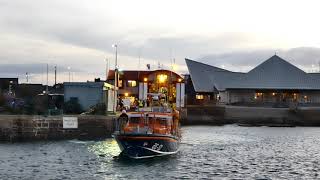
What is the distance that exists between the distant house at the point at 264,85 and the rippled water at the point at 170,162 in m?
63.9

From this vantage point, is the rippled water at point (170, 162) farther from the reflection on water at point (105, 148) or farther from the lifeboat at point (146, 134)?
the lifeboat at point (146, 134)

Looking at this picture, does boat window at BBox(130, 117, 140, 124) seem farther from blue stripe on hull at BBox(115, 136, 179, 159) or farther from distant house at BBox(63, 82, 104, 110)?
distant house at BBox(63, 82, 104, 110)

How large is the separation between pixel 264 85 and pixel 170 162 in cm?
8539

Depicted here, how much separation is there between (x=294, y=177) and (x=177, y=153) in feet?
44.1

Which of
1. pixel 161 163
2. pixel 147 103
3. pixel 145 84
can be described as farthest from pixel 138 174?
pixel 145 84

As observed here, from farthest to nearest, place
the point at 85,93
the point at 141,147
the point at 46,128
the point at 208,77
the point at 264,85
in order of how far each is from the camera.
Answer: the point at 208,77
the point at 264,85
the point at 85,93
the point at 46,128
the point at 141,147

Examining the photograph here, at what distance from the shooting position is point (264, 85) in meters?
126

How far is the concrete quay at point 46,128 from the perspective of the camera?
60750mm

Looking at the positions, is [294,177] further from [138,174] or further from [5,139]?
[5,139]

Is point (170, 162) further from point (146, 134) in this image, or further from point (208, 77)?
point (208, 77)

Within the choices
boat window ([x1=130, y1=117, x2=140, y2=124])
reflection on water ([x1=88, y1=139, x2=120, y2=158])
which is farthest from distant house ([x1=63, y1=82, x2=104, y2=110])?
boat window ([x1=130, y1=117, x2=140, y2=124])

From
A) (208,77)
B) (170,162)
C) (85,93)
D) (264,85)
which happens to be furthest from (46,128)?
(208,77)

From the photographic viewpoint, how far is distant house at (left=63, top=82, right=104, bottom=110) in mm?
73625

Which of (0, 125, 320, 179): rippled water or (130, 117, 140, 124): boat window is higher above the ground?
(130, 117, 140, 124): boat window
